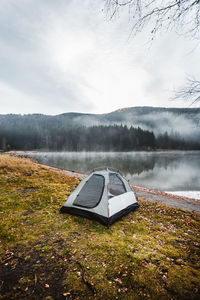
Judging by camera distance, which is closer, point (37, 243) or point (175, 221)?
point (37, 243)

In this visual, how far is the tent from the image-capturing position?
213 inches

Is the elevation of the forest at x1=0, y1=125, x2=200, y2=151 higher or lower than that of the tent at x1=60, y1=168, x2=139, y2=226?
higher

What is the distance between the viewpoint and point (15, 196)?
25.6 ft

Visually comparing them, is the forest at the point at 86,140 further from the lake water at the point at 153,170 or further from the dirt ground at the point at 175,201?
the dirt ground at the point at 175,201

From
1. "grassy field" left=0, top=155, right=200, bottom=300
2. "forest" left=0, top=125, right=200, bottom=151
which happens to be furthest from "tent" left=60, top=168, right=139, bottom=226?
"forest" left=0, top=125, right=200, bottom=151

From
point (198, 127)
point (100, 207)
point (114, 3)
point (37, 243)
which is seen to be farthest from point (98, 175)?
point (114, 3)

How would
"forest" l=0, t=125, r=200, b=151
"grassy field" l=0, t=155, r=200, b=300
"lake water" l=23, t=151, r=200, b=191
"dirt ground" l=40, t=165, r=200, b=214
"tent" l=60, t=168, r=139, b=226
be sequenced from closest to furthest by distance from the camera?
"grassy field" l=0, t=155, r=200, b=300, "tent" l=60, t=168, r=139, b=226, "dirt ground" l=40, t=165, r=200, b=214, "lake water" l=23, t=151, r=200, b=191, "forest" l=0, t=125, r=200, b=151

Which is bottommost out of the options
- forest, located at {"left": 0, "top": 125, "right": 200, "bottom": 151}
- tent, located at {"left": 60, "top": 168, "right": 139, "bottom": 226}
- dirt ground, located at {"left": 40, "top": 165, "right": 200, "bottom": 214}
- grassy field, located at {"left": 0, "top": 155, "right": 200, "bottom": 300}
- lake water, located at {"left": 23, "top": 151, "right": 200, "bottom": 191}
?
lake water, located at {"left": 23, "top": 151, "right": 200, "bottom": 191}

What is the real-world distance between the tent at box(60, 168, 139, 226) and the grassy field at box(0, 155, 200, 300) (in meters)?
0.32

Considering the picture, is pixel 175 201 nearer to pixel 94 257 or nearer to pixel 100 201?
pixel 100 201

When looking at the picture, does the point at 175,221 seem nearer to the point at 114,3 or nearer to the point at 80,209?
the point at 80,209

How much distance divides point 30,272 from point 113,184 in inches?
191

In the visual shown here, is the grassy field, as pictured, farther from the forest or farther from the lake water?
the forest

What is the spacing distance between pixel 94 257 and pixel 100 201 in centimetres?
212
